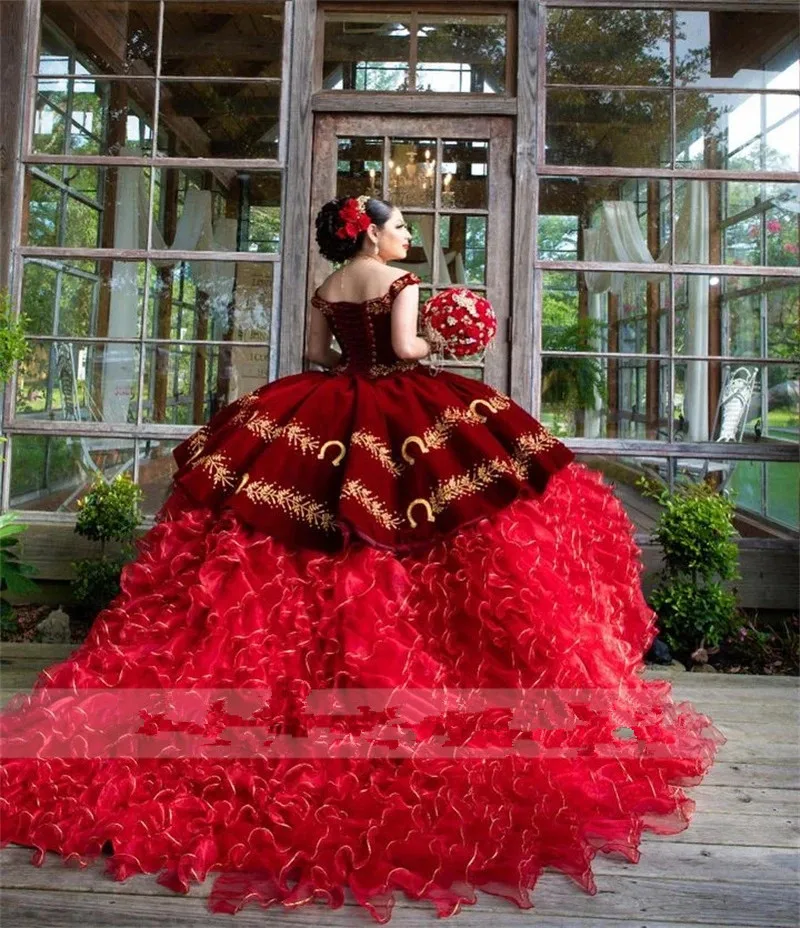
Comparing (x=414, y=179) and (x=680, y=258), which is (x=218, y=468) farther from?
(x=680, y=258)

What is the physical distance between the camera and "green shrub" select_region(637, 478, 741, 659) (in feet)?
10.9

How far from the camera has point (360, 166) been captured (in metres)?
3.75

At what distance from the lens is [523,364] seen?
145 inches

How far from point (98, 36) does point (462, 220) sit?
6.25 feet

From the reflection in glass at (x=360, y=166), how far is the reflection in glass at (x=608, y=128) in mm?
776

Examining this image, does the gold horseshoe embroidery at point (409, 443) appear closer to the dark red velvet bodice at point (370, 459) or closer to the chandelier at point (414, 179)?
the dark red velvet bodice at point (370, 459)

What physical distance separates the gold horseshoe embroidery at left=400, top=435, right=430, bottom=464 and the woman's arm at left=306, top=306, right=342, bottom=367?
64cm

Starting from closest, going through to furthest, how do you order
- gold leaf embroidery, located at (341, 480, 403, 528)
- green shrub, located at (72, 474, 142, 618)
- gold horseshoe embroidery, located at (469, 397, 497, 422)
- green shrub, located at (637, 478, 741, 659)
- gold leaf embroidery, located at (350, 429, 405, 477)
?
1. gold leaf embroidery, located at (341, 480, 403, 528)
2. gold leaf embroidery, located at (350, 429, 405, 477)
3. gold horseshoe embroidery, located at (469, 397, 497, 422)
4. green shrub, located at (637, 478, 741, 659)
5. green shrub, located at (72, 474, 142, 618)

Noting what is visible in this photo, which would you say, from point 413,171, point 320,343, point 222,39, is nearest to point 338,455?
point 320,343

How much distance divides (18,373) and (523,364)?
2.31 metres

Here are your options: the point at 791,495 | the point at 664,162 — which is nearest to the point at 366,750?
the point at 791,495

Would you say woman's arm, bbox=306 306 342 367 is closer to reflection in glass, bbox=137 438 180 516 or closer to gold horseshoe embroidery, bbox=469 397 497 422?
gold horseshoe embroidery, bbox=469 397 497 422

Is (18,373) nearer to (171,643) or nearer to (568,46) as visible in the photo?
(171,643)

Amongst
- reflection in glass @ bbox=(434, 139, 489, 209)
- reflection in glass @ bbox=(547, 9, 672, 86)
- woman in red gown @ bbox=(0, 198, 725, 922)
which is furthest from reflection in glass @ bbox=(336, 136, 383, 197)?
woman in red gown @ bbox=(0, 198, 725, 922)
